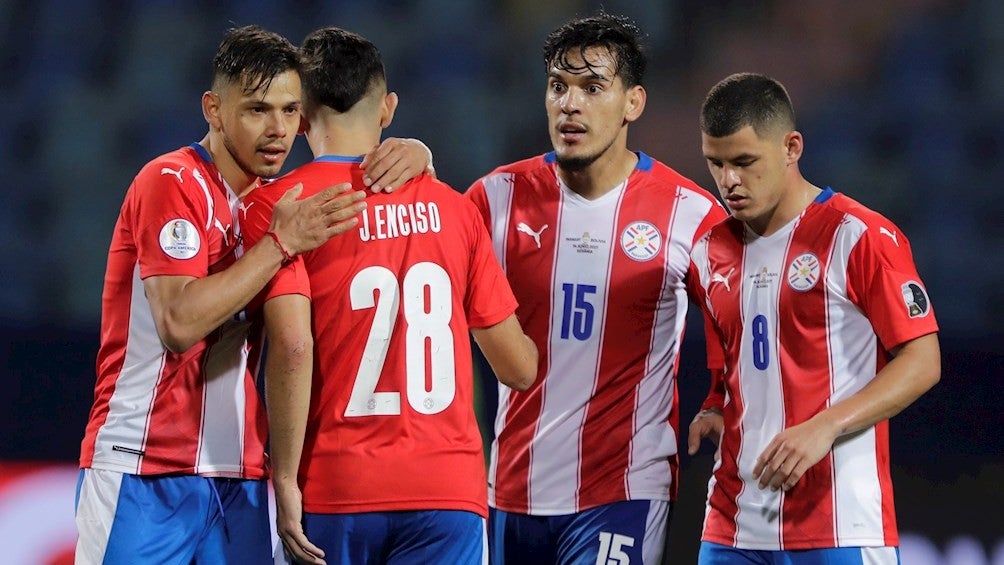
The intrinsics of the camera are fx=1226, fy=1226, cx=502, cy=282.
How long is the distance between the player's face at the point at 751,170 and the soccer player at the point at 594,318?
0.34m

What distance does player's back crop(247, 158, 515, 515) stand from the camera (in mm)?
2672

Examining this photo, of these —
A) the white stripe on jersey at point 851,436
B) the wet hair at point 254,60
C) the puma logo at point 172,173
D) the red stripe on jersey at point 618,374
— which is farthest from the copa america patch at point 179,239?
the white stripe on jersey at point 851,436

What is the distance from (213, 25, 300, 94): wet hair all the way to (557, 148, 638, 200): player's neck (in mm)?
860

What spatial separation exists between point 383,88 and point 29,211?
10.2ft

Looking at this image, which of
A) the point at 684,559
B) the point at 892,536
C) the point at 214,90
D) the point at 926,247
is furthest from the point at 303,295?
the point at 926,247

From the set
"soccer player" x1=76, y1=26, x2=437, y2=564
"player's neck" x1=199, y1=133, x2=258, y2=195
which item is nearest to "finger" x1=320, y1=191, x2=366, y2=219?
"soccer player" x1=76, y1=26, x2=437, y2=564

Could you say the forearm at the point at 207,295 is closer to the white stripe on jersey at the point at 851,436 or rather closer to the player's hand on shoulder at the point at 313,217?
the player's hand on shoulder at the point at 313,217

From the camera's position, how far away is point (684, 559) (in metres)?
4.71

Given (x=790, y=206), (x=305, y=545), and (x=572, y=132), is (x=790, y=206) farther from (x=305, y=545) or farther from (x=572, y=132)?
(x=305, y=545)

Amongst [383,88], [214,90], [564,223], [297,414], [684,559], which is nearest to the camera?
[297,414]

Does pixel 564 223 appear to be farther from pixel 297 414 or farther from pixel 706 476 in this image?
pixel 706 476

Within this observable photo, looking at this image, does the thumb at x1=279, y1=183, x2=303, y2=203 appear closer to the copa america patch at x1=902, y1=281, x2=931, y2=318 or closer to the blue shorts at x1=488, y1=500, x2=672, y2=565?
the blue shorts at x1=488, y1=500, x2=672, y2=565

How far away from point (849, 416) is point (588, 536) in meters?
0.79

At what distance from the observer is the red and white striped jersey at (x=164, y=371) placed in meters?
2.89
